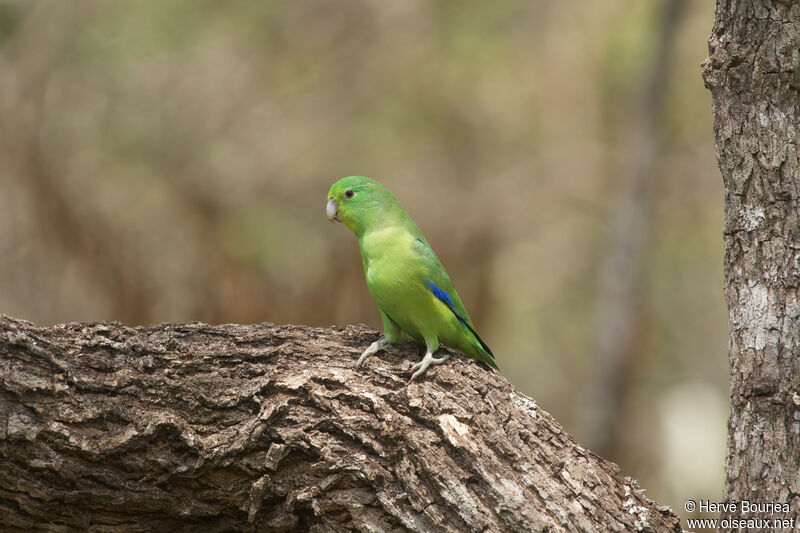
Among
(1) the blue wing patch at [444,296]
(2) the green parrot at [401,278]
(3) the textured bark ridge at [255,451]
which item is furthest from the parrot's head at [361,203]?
(3) the textured bark ridge at [255,451]

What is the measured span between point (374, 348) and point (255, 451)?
93cm

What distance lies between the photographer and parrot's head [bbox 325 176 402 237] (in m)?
5.02

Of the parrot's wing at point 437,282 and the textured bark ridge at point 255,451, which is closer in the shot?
the textured bark ridge at point 255,451

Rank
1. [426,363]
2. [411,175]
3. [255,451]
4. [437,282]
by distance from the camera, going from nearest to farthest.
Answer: [255,451] → [426,363] → [437,282] → [411,175]

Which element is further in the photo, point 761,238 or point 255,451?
point 255,451

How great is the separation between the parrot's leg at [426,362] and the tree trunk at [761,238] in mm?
1542

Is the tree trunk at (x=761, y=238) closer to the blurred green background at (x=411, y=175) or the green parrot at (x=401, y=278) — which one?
the green parrot at (x=401, y=278)

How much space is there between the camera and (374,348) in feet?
14.5

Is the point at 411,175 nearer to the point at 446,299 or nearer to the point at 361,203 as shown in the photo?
the point at 361,203

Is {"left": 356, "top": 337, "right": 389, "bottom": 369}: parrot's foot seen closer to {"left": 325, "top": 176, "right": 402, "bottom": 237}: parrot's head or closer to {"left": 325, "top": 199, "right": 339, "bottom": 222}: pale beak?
{"left": 325, "top": 176, "right": 402, "bottom": 237}: parrot's head

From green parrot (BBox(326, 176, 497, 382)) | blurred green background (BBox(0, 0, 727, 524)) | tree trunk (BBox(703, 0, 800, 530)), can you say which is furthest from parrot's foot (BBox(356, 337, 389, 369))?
blurred green background (BBox(0, 0, 727, 524))

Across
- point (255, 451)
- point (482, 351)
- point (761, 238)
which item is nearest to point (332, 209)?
point (482, 351)

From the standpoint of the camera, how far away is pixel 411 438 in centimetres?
383

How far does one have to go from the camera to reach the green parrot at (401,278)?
15.3 feet
